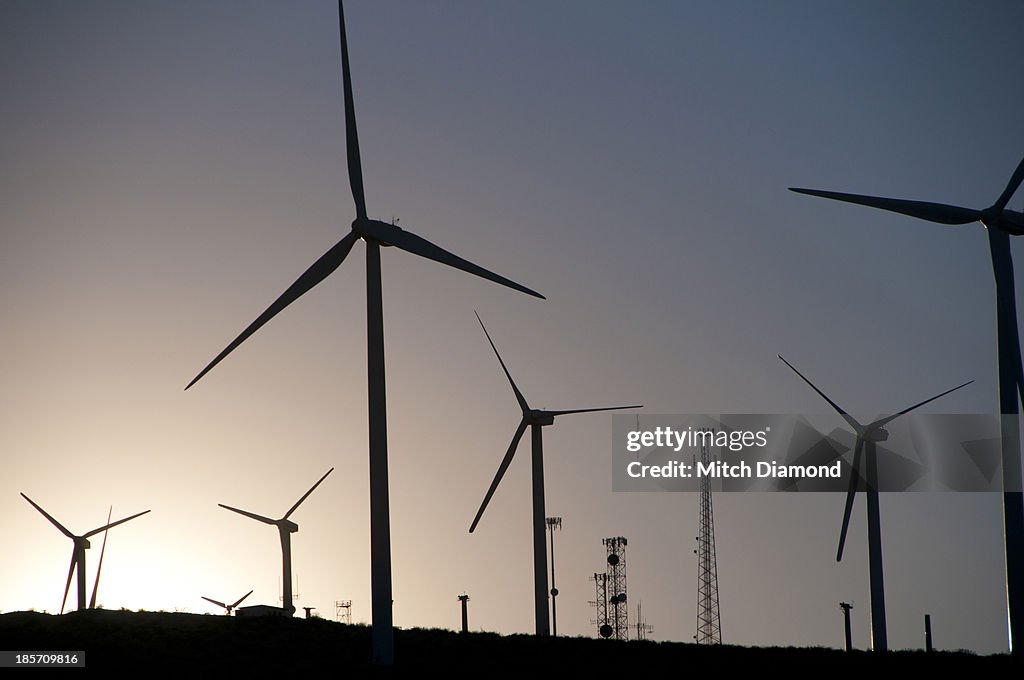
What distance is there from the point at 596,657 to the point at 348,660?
13.9 m

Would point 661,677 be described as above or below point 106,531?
below

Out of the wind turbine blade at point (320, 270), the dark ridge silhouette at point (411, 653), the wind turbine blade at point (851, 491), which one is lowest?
the dark ridge silhouette at point (411, 653)

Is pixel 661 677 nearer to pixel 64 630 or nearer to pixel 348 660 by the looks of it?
pixel 348 660

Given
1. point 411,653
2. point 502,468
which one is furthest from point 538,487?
point 411,653

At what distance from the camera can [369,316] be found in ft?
294

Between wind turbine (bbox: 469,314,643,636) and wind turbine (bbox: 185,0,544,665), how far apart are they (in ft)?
82.4

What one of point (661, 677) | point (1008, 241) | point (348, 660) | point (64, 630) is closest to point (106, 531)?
point (64, 630)

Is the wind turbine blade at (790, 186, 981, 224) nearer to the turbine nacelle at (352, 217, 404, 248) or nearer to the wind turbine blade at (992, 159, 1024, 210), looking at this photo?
the wind turbine blade at (992, 159, 1024, 210)

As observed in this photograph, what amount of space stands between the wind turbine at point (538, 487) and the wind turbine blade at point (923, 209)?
2643cm

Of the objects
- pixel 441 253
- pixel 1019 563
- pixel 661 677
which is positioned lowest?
pixel 661 677

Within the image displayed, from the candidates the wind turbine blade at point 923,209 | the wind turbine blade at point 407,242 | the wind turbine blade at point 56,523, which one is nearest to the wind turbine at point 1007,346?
the wind turbine blade at point 923,209

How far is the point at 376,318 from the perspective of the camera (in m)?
89.6

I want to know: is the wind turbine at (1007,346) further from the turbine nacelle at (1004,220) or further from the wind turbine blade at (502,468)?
the wind turbine blade at (502,468)

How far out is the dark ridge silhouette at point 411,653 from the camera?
87438mm
